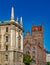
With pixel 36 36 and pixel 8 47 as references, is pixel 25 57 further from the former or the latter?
pixel 36 36

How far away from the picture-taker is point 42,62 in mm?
122938

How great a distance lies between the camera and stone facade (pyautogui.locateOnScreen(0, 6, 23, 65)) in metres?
79.9

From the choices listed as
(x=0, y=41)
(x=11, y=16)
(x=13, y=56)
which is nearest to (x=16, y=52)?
(x=13, y=56)

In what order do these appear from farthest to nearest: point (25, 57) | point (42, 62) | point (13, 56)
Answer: point (42, 62) → point (25, 57) → point (13, 56)

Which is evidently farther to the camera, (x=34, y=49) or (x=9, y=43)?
(x=34, y=49)

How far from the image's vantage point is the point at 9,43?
8088cm

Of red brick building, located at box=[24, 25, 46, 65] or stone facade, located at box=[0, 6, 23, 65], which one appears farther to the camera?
red brick building, located at box=[24, 25, 46, 65]

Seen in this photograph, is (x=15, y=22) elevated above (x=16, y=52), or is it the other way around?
(x=15, y=22)

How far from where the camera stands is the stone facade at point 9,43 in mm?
79875

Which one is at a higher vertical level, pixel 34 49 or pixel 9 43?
pixel 34 49

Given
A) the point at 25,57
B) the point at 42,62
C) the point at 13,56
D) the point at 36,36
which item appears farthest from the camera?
the point at 36,36

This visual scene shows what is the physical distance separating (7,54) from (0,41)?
5.54 m

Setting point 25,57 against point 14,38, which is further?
point 25,57

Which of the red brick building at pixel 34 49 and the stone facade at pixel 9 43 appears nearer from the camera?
the stone facade at pixel 9 43
